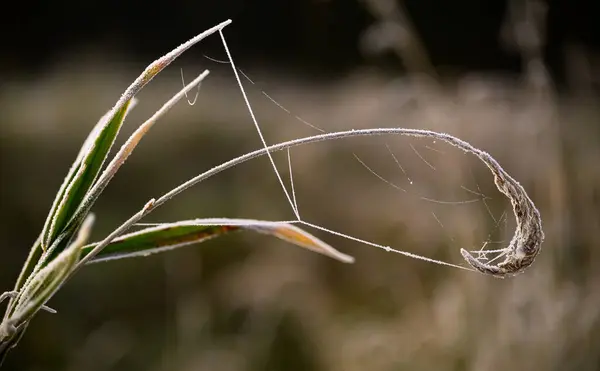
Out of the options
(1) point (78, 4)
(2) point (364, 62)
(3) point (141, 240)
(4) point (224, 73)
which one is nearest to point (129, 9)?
(1) point (78, 4)

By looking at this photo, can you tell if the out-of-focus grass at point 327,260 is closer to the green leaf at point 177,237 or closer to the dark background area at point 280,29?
the dark background area at point 280,29

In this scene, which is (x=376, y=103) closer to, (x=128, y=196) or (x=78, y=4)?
(x=128, y=196)

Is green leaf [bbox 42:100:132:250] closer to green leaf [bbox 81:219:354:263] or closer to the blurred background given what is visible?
green leaf [bbox 81:219:354:263]

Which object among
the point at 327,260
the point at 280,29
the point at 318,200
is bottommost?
the point at 327,260

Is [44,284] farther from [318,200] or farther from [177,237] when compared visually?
[318,200]

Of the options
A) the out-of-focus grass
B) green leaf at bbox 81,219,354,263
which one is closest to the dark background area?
the out-of-focus grass

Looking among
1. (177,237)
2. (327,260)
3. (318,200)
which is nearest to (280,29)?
(318,200)

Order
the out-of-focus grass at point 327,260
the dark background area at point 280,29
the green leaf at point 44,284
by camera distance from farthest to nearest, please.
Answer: the dark background area at point 280,29 < the out-of-focus grass at point 327,260 < the green leaf at point 44,284

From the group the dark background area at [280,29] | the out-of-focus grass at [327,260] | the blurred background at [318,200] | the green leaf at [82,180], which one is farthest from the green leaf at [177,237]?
the dark background area at [280,29]
